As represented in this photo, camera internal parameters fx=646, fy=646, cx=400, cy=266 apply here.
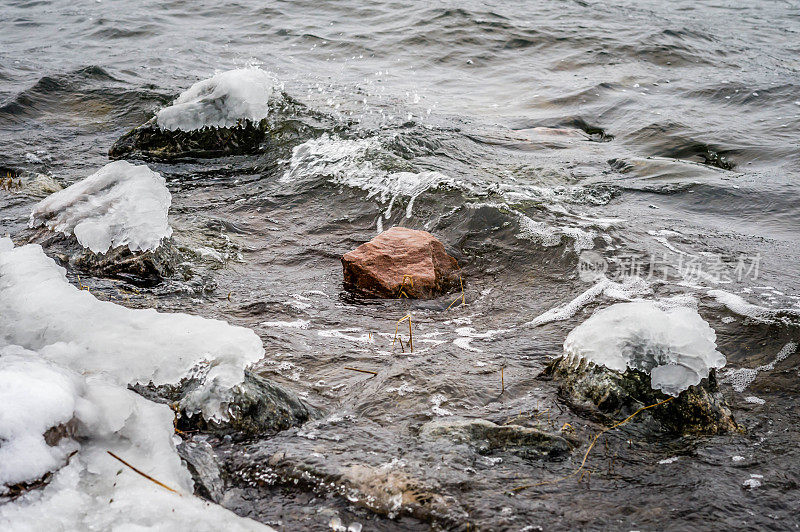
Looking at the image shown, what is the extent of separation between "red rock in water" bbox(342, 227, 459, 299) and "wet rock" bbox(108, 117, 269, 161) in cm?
282

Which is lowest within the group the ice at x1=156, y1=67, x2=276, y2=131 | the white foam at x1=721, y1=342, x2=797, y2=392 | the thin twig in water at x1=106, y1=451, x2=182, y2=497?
the white foam at x1=721, y1=342, x2=797, y2=392

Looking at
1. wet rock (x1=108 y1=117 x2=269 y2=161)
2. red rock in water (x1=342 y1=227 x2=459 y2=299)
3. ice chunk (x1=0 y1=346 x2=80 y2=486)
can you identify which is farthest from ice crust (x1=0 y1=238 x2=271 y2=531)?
wet rock (x1=108 y1=117 x2=269 y2=161)

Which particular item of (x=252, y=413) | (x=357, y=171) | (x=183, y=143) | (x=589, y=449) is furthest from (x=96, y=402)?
(x=183, y=143)

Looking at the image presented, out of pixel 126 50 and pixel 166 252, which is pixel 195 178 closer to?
pixel 166 252

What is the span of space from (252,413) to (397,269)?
68.3 inches

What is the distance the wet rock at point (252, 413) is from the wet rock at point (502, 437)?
55cm

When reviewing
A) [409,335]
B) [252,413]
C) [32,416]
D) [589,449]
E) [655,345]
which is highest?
[32,416]

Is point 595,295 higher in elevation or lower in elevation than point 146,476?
lower

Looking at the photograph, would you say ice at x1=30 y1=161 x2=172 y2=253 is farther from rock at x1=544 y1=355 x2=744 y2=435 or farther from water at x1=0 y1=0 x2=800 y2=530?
rock at x1=544 y1=355 x2=744 y2=435

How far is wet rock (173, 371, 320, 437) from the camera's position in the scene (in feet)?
8.30

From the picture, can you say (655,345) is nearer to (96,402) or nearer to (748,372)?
(748,372)

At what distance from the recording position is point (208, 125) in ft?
21.2

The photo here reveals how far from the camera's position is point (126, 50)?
1042cm

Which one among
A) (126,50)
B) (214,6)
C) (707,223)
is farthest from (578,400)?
(214,6)
